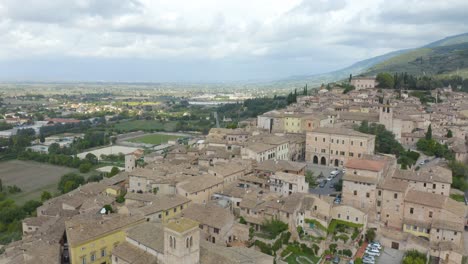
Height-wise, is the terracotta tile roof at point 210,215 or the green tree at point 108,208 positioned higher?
the terracotta tile roof at point 210,215

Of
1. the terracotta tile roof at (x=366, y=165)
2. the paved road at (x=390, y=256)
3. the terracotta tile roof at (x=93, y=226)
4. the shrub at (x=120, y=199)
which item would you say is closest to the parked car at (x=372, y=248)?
the paved road at (x=390, y=256)

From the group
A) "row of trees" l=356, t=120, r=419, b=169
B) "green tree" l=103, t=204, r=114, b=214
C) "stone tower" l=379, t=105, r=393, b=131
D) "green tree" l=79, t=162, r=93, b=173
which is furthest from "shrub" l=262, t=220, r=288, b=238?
"green tree" l=79, t=162, r=93, b=173

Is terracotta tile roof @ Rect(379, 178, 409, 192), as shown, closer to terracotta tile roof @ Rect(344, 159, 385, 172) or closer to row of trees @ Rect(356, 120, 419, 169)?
terracotta tile roof @ Rect(344, 159, 385, 172)

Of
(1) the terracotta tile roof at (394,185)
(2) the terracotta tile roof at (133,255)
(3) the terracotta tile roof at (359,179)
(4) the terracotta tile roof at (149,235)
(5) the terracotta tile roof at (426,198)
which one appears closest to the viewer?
(2) the terracotta tile roof at (133,255)

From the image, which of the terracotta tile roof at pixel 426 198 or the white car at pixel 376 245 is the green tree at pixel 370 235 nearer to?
the white car at pixel 376 245

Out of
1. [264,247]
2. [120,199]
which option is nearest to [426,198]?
[264,247]

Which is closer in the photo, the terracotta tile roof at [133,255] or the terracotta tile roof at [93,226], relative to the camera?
the terracotta tile roof at [133,255]

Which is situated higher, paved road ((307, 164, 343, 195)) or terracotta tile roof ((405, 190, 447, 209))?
terracotta tile roof ((405, 190, 447, 209))
